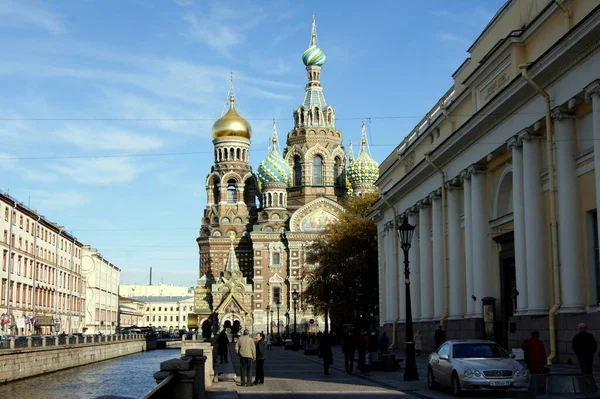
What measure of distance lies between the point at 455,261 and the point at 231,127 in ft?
277

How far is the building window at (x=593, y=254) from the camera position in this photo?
24.2 meters

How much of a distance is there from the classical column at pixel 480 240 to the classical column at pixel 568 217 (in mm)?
7509

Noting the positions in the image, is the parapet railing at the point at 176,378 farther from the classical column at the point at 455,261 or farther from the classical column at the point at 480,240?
the classical column at the point at 455,261

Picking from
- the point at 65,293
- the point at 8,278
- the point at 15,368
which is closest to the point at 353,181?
the point at 65,293

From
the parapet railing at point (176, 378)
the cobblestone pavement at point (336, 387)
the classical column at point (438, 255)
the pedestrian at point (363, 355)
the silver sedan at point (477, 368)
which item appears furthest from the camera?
the classical column at point (438, 255)

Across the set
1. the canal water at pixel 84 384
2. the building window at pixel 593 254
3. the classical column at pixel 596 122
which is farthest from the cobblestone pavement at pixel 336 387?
the canal water at pixel 84 384

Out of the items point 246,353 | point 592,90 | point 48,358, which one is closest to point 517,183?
point 592,90

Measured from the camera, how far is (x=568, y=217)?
24.7 metres

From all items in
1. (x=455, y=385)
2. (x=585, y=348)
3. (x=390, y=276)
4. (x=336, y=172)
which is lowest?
(x=455, y=385)

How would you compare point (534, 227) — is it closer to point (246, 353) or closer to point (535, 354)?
point (535, 354)

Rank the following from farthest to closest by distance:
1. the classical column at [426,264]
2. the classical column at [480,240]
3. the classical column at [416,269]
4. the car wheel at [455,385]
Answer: the classical column at [416,269], the classical column at [426,264], the classical column at [480,240], the car wheel at [455,385]

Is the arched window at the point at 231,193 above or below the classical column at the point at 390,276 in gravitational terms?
above

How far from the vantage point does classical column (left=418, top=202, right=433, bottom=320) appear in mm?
41344

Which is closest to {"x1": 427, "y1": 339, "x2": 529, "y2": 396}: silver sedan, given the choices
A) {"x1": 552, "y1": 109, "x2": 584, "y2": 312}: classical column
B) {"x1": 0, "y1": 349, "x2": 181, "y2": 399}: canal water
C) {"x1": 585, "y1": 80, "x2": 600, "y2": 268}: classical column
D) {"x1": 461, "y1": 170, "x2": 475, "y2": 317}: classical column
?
{"x1": 552, "y1": 109, "x2": 584, "y2": 312}: classical column
